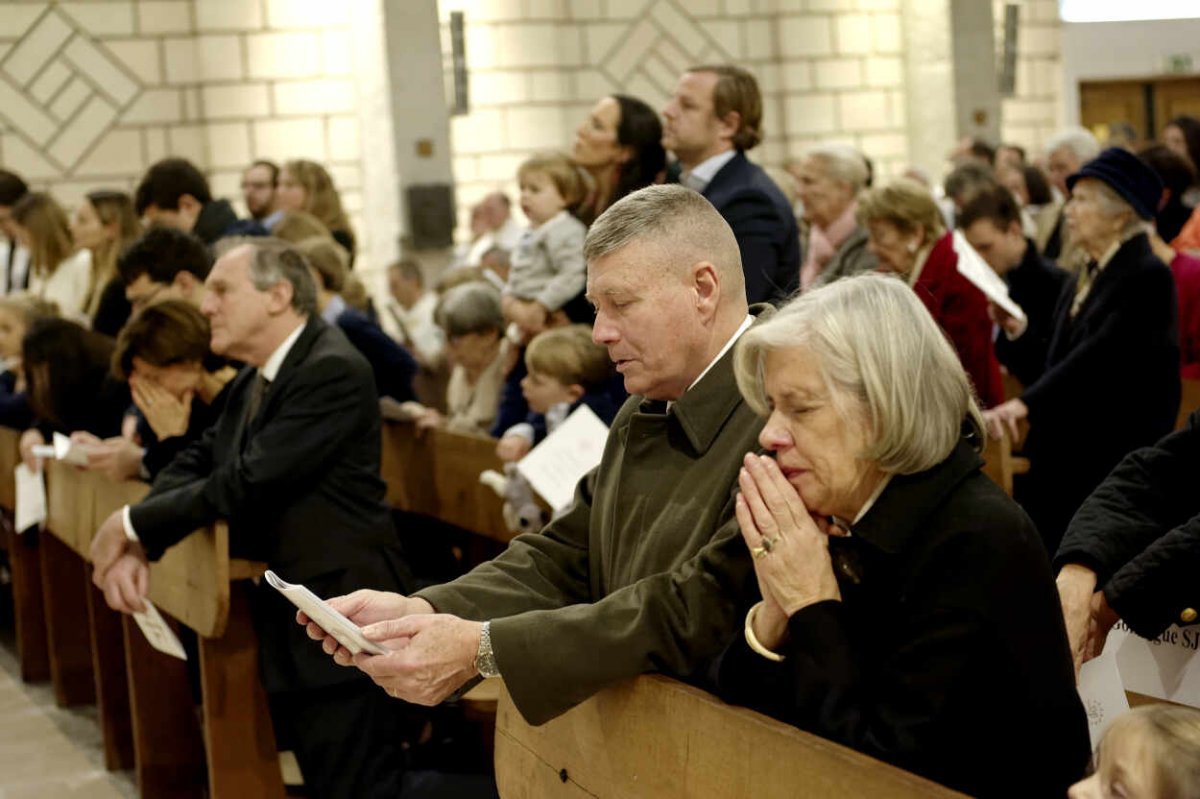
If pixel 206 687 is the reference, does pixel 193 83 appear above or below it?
above

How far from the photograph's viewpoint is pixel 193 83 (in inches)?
472

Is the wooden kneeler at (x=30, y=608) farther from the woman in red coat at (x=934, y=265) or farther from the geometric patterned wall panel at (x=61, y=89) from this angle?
the geometric patterned wall panel at (x=61, y=89)

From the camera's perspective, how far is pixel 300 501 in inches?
168

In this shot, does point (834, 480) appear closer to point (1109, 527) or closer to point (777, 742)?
point (777, 742)

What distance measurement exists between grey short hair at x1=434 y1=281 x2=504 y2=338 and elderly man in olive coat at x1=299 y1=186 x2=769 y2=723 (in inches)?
120

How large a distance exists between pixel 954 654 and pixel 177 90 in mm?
10843

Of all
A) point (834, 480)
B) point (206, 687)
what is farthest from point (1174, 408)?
point (206, 687)

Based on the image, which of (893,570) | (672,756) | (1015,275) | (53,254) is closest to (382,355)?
(1015,275)

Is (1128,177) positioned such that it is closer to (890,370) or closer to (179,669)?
(890,370)

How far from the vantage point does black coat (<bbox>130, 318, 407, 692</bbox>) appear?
4.19 m

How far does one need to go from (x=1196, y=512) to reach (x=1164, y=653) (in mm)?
270

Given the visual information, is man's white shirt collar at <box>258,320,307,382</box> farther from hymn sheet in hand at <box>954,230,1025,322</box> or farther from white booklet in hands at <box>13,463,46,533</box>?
white booklet in hands at <box>13,463,46,533</box>

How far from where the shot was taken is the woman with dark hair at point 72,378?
6.00 meters

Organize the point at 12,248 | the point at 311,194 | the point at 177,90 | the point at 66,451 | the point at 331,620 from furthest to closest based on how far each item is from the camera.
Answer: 1. the point at 177,90
2. the point at 12,248
3. the point at 311,194
4. the point at 66,451
5. the point at 331,620
